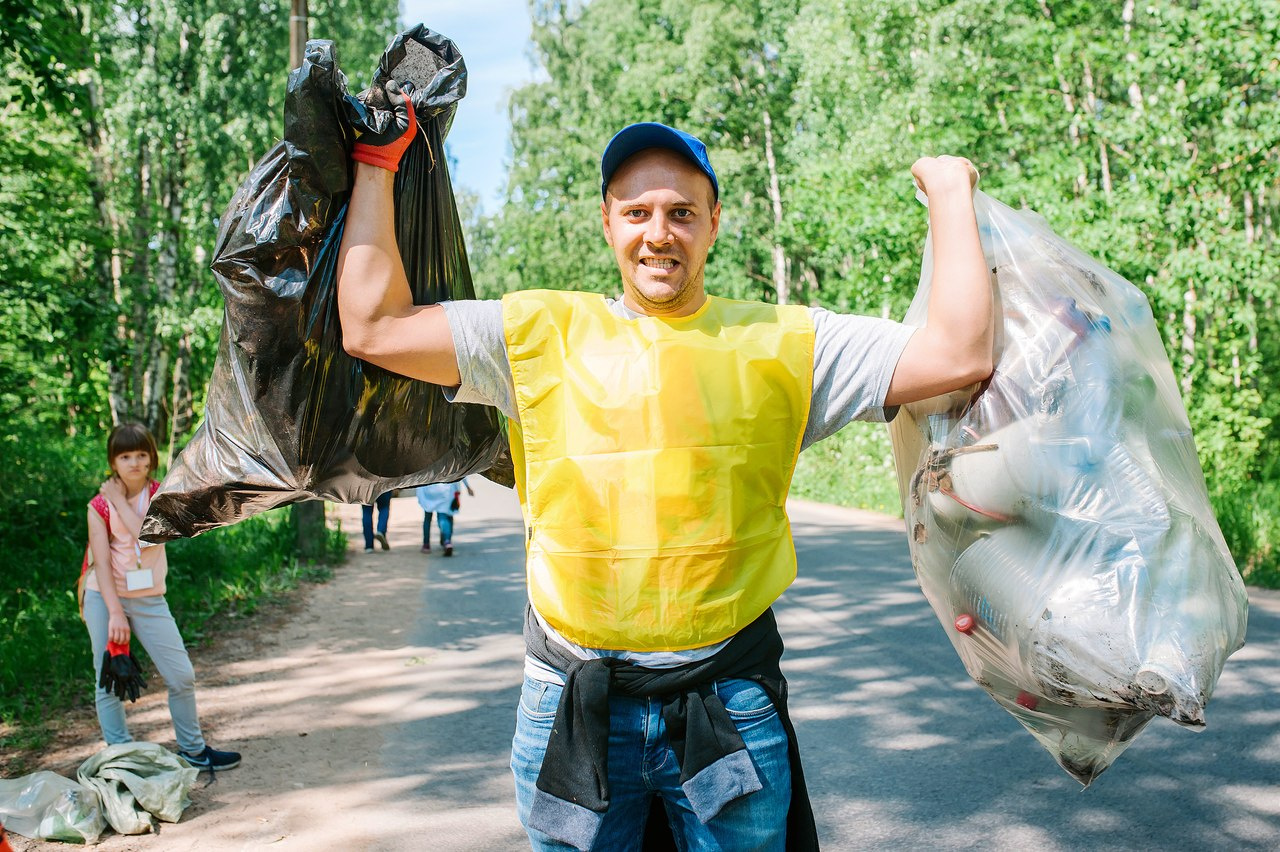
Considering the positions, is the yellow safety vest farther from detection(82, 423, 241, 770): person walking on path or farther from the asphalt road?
detection(82, 423, 241, 770): person walking on path

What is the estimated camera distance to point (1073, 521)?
2.02m

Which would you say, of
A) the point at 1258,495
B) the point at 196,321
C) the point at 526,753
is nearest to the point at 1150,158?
the point at 1258,495

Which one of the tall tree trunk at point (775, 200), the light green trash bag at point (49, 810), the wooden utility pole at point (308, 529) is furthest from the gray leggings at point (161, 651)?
the tall tree trunk at point (775, 200)

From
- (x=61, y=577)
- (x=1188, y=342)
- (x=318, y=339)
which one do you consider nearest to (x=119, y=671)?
(x=318, y=339)

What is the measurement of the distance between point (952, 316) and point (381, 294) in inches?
41.3

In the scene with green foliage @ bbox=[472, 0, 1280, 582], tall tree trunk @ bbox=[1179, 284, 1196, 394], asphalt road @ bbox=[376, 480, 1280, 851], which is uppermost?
green foliage @ bbox=[472, 0, 1280, 582]

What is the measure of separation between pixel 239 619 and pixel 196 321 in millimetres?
11186

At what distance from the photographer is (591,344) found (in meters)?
2.04

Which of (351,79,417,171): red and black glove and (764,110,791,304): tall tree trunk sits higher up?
(764,110,791,304): tall tree trunk

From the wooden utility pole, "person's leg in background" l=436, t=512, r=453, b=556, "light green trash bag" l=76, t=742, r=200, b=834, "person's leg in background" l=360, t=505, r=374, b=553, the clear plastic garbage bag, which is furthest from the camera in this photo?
"person's leg in background" l=360, t=505, r=374, b=553

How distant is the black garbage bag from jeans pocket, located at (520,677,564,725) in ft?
2.51

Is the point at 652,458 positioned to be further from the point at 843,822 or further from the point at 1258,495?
the point at 1258,495

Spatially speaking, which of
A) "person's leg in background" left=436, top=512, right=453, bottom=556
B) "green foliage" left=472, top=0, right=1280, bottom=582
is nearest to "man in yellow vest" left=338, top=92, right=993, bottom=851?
"green foliage" left=472, top=0, right=1280, bottom=582

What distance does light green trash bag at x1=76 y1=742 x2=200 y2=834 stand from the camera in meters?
4.32
